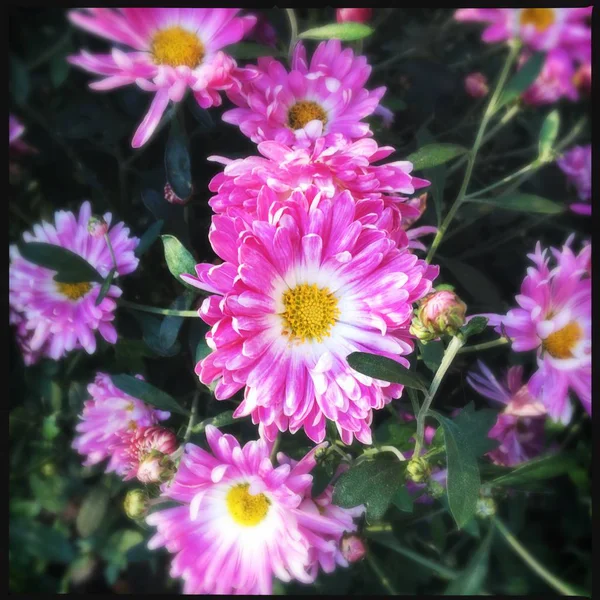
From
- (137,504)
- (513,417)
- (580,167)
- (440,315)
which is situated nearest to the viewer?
(440,315)

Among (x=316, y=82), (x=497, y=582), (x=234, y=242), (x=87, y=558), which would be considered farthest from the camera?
(x=87, y=558)

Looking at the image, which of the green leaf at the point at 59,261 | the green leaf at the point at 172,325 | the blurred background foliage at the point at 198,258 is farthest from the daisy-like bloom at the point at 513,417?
→ the green leaf at the point at 59,261

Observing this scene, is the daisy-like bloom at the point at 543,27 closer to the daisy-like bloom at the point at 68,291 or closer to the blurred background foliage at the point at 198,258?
the blurred background foliage at the point at 198,258

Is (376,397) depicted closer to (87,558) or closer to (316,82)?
(316,82)

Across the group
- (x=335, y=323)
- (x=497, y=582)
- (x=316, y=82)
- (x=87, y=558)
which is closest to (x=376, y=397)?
(x=335, y=323)

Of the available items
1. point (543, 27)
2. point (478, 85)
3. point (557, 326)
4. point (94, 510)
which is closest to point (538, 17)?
point (543, 27)

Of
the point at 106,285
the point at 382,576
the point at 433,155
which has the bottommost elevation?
the point at 382,576

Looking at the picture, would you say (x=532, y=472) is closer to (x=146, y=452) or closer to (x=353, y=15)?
(x=146, y=452)
